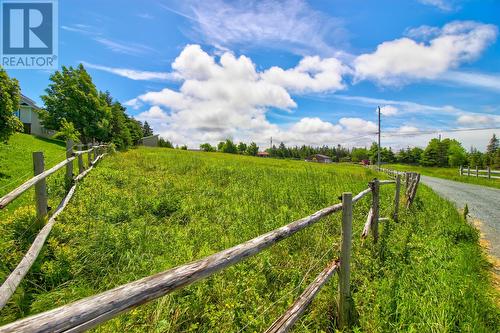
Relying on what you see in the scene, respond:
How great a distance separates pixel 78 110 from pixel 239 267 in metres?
37.4

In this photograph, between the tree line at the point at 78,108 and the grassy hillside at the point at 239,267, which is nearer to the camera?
the grassy hillside at the point at 239,267

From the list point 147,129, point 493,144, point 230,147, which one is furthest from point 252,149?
point 493,144

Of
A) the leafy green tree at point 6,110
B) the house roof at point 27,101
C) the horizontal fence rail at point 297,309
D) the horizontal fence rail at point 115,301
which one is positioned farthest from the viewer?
the house roof at point 27,101

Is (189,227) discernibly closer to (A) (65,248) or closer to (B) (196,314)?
(A) (65,248)

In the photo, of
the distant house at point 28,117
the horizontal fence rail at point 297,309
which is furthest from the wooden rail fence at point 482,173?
the distant house at point 28,117

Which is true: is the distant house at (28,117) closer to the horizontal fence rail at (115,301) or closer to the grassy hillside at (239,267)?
the grassy hillside at (239,267)

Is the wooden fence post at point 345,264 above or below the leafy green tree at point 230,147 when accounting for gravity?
below

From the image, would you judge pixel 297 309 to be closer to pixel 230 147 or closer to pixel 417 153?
pixel 417 153

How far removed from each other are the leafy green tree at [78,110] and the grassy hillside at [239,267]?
3052cm

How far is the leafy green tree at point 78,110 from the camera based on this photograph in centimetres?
3347

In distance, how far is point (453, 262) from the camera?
5203 mm

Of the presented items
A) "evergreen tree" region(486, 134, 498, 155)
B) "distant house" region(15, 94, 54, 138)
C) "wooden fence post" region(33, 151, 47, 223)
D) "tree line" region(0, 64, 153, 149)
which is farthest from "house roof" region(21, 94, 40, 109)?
"evergreen tree" region(486, 134, 498, 155)

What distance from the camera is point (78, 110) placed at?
110 feet

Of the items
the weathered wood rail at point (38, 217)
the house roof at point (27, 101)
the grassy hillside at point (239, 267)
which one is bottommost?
the grassy hillside at point (239, 267)
